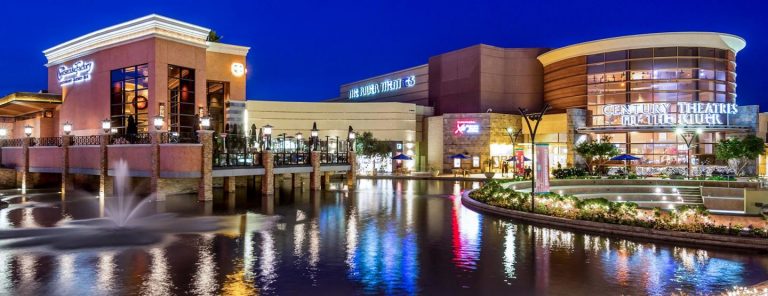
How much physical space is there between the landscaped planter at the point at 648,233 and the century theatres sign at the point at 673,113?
3174 centimetres

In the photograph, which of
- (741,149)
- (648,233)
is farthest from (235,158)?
(741,149)

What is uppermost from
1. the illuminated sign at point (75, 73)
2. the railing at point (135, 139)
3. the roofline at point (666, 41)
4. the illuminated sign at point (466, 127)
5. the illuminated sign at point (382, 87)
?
the roofline at point (666, 41)

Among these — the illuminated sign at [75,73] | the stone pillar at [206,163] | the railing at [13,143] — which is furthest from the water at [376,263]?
the railing at [13,143]

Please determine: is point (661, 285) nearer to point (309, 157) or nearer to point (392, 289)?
point (392, 289)

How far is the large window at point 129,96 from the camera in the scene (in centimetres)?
3597

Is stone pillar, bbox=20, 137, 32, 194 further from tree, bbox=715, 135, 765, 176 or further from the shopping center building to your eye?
tree, bbox=715, 135, 765, 176

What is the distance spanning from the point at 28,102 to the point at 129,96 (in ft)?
43.3

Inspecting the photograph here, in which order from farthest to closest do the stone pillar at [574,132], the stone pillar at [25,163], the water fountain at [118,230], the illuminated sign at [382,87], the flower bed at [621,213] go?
the illuminated sign at [382,87] < the stone pillar at [574,132] < the stone pillar at [25,163] < the flower bed at [621,213] < the water fountain at [118,230]

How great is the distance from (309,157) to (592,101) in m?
30.2

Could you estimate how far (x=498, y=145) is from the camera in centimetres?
5462

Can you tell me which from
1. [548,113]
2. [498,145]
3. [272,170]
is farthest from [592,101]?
[272,170]

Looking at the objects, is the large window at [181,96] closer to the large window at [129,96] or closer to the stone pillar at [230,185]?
the large window at [129,96]

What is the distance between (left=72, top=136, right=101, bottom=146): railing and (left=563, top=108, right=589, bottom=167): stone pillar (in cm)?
→ 3918

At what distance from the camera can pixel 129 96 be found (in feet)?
121
